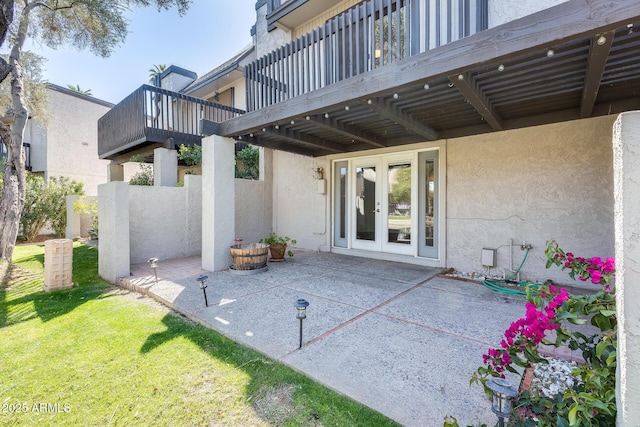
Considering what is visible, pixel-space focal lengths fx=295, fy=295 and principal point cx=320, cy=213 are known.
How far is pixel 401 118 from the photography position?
487cm

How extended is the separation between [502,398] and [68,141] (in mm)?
20366

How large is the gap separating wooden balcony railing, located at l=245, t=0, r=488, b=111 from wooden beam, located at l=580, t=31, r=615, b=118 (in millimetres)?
1413

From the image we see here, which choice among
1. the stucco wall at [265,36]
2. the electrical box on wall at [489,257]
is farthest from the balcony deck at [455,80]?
the stucco wall at [265,36]

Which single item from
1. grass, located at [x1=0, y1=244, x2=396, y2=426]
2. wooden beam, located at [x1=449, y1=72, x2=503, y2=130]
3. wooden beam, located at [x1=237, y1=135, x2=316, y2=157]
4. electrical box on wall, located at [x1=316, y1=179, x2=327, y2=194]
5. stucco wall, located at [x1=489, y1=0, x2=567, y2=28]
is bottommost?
grass, located at [x1=0, y1=244, x2=396, y2=426]

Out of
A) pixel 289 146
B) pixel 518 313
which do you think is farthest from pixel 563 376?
pixel 289 146

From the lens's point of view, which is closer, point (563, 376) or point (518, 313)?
point (563, 376)

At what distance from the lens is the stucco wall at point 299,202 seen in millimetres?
8383

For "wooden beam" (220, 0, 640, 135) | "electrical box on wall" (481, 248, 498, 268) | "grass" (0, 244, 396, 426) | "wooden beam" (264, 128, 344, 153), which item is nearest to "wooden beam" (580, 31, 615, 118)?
"wooden beam" (220, 0, 640, 135)

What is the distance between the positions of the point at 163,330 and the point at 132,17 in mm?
8894

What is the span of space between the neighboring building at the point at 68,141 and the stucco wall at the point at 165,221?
38.9 feet

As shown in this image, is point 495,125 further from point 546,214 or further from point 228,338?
point 228,338

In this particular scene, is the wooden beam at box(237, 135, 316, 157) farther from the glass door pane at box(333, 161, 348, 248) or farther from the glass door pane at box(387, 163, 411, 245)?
the glass door pane at box(387, 163, 411, 245)

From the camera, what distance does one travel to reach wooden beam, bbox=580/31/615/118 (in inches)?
105

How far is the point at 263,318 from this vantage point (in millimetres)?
3754
